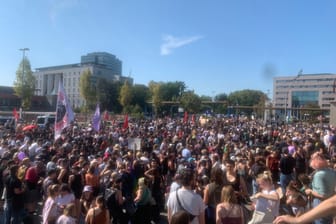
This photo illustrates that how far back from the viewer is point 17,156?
1177cm

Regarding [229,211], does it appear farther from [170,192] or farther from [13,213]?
[13,213]

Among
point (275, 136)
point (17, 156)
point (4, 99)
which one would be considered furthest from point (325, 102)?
point (17, 156)

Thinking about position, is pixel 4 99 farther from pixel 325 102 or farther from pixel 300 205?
pixel 325 102

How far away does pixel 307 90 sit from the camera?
14512cm

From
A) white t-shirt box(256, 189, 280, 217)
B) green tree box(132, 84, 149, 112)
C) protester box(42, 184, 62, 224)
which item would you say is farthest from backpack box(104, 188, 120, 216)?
green tree box(132, 84, 149, 112)

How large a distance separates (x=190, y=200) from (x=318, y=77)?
15513 centimetres

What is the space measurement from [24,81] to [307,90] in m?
119

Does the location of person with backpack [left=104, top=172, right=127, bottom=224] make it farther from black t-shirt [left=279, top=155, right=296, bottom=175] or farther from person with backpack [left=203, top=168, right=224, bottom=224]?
black t-shirt [left=279, top=155, right=296, bottom=175]

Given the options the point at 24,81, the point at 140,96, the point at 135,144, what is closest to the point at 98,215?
A: the point at 135,144

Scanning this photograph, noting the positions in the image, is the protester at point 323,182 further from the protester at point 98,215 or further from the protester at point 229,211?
the protester at point 98,215

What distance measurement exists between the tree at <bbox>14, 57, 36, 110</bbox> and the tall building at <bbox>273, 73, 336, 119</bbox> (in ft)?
335

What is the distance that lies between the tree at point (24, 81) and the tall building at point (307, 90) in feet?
335

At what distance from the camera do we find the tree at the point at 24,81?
5709 cm

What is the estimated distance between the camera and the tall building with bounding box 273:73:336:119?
13900 cm
